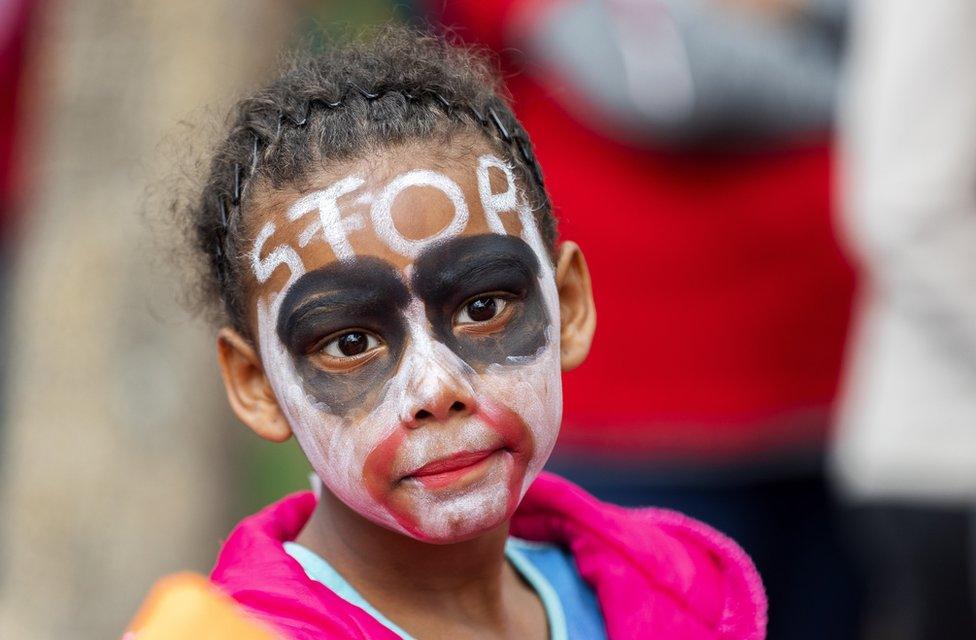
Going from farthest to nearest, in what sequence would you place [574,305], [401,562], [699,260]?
[699,260] < [574,305] < [401,562]

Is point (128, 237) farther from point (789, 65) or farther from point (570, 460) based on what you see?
point (789, 65)

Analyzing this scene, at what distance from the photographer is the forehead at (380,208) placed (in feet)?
6.67

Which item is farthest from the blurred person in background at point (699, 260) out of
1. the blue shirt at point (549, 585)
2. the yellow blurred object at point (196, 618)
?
the yellow blurred object at point (196, 618)

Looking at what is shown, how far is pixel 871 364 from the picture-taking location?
379 cm

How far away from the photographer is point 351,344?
6.72ft

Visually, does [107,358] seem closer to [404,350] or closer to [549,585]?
[549,585]

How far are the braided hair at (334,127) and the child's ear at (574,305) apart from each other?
0.06 meters

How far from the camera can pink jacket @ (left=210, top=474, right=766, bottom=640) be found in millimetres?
2080

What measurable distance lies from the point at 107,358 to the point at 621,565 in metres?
2.46

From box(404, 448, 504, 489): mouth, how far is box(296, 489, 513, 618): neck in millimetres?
203

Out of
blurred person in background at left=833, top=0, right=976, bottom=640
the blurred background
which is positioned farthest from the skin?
blurred person in background at left=833, top=0, right=976, bottom=640

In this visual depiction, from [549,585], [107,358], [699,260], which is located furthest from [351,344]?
[107,358]

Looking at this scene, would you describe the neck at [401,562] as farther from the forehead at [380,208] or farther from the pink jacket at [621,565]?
the forehead at [380,208]

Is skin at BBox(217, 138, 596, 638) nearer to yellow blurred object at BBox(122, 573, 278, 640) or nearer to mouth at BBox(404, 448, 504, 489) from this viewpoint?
mouth at BBox(404, 448, 504, 489)
